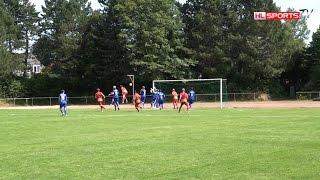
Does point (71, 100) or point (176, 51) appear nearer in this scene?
point (71, 100)

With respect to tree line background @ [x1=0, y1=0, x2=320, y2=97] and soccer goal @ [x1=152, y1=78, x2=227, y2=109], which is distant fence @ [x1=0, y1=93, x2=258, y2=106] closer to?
tree line background @ [x1=0, y1=0, x2=320, y2=97]

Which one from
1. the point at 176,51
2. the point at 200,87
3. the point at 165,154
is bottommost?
the point at 165,154

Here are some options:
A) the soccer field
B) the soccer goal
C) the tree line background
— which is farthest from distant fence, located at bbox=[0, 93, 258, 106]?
the soccer field

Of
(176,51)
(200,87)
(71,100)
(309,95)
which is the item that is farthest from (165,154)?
(176,51)

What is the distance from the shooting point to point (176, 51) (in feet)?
228

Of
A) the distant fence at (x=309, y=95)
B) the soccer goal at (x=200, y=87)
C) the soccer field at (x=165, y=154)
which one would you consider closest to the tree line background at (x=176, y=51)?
the distant fence at (x=309, y=95)

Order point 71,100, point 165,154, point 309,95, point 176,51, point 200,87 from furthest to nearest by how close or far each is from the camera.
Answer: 1. point 176,51
2. point 71,100
3. point 309,95
4. point 200,87
5. point 165,154

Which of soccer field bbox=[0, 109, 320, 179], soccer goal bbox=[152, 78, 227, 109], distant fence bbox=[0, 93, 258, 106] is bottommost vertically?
soccer field bbox=[0, 109, 320, 179]

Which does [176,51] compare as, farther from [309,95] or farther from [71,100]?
[309,95]

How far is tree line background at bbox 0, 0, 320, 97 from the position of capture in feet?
218

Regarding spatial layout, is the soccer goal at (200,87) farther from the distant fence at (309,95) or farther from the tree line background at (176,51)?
the distant fence at (309,95)

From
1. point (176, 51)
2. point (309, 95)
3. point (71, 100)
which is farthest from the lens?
point (176, 51)

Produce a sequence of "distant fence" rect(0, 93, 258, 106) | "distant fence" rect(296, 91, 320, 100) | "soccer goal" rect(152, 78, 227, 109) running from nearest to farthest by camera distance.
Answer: "soccer goal" rect(152, 78, 227, 109) → "distant fence" rect(296, 91, 320, 100) → "distant fence" rect(0, 93, 258, 106)

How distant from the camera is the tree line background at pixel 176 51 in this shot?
2613 inches
